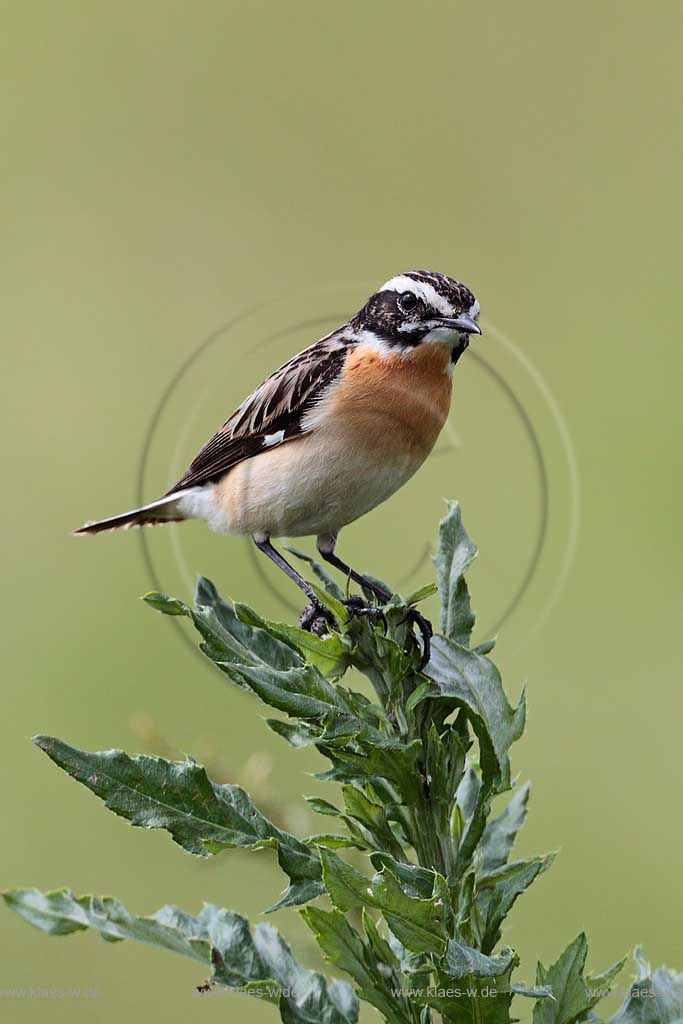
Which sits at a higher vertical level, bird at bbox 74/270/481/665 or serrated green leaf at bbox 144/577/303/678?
bird at bbox 74/270/481/665

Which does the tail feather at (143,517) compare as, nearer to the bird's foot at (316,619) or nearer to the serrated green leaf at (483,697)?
the bird's foot at (316,619)

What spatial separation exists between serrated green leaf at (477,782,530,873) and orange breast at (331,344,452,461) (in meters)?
0.35

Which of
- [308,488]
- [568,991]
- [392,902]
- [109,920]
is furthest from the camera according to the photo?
[308,488]

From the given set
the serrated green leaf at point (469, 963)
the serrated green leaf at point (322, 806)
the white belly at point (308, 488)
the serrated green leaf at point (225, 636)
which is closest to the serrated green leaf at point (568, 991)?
the serrated green leaf at point (469, 963)

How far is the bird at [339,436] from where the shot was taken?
108cm

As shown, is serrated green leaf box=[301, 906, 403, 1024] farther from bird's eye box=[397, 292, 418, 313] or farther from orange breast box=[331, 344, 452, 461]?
bird's eye box=[397, 292, 418, 313]

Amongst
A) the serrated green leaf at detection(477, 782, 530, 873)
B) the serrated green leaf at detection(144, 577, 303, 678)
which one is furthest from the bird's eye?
the serrated green leaf at detection(477, 782, 530, 873)

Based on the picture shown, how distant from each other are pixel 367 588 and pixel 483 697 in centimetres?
20

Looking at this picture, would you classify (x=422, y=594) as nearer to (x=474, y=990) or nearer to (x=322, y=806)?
(x=322, y=806)

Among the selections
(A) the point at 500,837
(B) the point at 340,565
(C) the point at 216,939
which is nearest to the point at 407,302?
(B) the point at 340,565

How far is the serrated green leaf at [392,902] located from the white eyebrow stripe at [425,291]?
0.52m

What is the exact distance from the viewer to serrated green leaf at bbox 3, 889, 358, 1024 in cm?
96

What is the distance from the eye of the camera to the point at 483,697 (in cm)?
91

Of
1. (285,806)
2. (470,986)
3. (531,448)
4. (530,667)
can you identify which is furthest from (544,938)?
(470,986)
